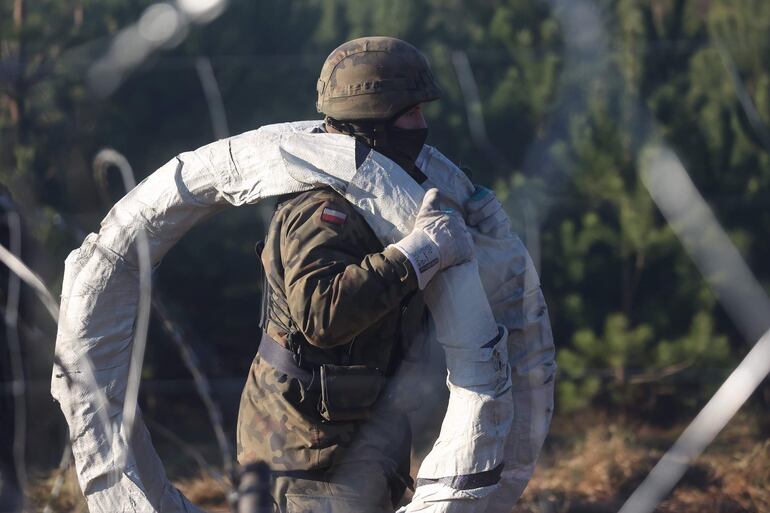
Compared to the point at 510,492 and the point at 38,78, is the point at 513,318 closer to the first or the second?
the point at 510,492

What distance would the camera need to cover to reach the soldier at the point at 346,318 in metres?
2.34

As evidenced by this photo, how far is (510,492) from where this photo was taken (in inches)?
108

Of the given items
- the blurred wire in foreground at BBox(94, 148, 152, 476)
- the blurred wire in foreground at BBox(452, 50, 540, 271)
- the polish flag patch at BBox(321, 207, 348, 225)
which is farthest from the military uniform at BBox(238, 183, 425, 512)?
the blurred wire in foreground at BBox(452, 50, 540, 271)

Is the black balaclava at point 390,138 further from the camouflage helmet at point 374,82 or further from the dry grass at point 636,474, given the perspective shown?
the dry grass at point 636,474

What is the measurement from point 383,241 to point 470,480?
55 centimetres

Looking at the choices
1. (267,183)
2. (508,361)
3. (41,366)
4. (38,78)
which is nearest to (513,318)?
(508,361)

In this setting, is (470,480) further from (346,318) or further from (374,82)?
(374,82)

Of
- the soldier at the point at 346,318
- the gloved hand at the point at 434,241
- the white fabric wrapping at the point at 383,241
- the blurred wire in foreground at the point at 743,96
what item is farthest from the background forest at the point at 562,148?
the gloved hand at the point at 434,241

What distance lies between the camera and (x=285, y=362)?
253 cm

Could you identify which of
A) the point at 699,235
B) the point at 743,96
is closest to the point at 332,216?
the point at 699,235

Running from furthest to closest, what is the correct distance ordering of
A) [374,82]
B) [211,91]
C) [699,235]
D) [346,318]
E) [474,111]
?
[474,111] < [211,91] < [699,235] < [374,82] < [346,318]

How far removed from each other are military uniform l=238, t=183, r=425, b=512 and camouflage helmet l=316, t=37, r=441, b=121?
209 millimetres

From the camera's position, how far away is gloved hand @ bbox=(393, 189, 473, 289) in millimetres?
2355

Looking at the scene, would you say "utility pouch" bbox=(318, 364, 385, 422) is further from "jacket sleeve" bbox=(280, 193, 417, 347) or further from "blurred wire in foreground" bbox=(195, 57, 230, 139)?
"blurred wire in foreground" bbox=(195, 57, 230, 139)
